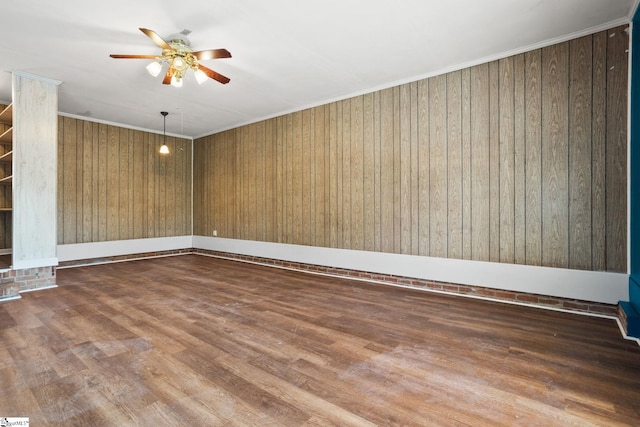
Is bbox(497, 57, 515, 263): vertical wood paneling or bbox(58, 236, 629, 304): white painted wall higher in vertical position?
bbox(497, 57, 515, 263): vertical wood paneling

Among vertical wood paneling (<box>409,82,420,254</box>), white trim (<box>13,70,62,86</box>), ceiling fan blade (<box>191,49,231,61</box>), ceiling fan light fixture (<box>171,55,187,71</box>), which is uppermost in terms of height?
white trim (<box>13,70,62,86</box>)

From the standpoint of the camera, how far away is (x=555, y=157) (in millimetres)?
3410

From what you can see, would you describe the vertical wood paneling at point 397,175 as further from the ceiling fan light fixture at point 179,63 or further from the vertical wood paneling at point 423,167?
the ceiling fan light fixture at point 179,63

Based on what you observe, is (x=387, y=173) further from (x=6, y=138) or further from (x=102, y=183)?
(x=6, y=138)

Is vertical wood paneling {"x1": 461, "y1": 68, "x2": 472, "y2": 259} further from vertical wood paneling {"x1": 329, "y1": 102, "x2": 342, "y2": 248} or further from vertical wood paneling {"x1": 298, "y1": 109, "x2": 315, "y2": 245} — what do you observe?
Answer: vertical wood paneling {"x1": 298, "y1": 109, "x2": 315, "y2": 245}

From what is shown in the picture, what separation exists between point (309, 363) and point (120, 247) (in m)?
6.03

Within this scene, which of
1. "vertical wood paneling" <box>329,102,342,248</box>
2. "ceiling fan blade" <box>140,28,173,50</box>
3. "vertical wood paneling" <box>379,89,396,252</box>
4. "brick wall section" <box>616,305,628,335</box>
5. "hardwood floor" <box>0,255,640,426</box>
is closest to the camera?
"hardwood floor" <box>0,255,640,426</box>

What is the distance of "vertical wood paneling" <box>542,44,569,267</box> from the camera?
336cm

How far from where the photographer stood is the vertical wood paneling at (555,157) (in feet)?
11.0

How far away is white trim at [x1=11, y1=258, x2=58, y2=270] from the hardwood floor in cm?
60

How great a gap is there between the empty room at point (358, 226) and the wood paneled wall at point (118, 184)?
0.12 meters

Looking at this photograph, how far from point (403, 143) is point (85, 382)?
4176 mm

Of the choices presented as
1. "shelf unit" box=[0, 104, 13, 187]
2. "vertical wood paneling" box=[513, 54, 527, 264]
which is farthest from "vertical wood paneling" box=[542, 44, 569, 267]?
"shelf unit" box=[0, 104, 13, 187]

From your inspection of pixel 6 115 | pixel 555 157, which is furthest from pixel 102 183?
pixel 555 157
